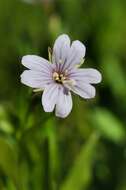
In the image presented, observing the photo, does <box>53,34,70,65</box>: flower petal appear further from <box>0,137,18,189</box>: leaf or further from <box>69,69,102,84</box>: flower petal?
<box>0,137,18,189</box>: leaf

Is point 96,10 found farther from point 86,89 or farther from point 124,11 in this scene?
point 86,89

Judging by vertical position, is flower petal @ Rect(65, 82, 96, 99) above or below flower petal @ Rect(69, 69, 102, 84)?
below

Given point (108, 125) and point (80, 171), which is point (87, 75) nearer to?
point (80, 171)

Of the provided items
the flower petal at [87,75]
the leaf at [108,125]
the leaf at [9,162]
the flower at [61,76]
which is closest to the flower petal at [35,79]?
the flower at [61,76]

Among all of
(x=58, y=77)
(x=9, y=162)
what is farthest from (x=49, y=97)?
(x=9, y=162)

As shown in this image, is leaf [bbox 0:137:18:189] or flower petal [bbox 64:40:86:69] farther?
leaf [bbox 0:137:18:189]

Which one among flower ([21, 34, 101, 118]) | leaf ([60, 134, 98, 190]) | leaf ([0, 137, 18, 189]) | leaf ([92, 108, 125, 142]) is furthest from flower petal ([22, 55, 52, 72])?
leaf ([92, 108, 125, 142])
